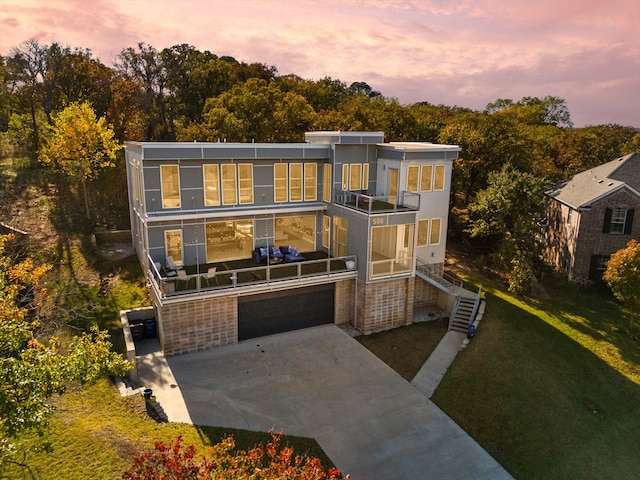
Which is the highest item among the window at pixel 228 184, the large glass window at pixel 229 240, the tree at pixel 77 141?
the tree at pixel 77 141

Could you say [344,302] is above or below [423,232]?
below

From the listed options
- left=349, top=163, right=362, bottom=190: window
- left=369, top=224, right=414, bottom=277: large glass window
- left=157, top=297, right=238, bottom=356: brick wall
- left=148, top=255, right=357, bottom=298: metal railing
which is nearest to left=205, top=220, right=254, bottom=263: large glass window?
left=148, top=255, right=357, bottom=298: metal railing

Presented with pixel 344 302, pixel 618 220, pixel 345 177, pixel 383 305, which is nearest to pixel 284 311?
pixel 344 302

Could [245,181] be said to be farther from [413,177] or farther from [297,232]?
[413,177]

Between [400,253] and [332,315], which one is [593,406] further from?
[332,315]

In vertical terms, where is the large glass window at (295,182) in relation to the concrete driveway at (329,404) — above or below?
above

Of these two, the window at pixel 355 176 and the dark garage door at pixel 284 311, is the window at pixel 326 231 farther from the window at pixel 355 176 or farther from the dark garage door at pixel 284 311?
the dark garage door at pixel 284 311

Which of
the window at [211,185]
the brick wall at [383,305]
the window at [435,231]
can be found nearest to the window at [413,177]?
the window at [435,231]
